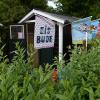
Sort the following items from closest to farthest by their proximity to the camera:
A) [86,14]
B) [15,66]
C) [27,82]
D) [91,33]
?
[27,82] → [15,66] → [91,33] → [86,14]

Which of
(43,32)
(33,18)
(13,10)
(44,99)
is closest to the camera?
(44,99)

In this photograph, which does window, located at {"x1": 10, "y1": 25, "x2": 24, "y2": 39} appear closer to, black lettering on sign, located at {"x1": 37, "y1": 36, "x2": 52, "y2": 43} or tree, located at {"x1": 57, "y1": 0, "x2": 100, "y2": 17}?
black lettering on sign, located at {"x1": 37, "y1": 36, "x2": 52, "y2": 43}

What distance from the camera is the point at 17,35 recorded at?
726 inches

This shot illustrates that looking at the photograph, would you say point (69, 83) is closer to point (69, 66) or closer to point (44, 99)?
point (44, 99)

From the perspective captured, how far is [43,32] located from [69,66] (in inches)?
483

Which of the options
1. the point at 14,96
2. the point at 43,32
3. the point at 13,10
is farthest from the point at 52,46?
the point at 14,96

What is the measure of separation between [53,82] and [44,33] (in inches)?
496

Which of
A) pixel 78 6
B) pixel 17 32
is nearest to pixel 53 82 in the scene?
pixel 17 32

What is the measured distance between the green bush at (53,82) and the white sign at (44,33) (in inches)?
457

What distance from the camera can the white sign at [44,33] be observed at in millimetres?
15500

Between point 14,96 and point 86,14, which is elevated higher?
point 86,14

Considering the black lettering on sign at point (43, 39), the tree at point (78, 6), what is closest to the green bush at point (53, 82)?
the black lettering on sign at point (43, 39)

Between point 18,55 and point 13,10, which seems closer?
point 18,55

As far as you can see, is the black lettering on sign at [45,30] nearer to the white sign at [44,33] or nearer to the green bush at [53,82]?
the white sign at [44,33]
